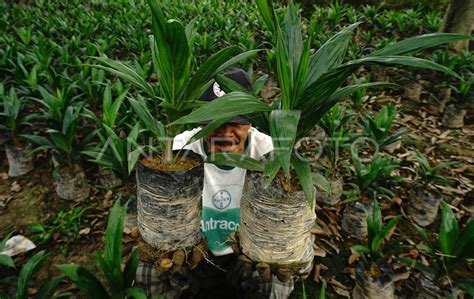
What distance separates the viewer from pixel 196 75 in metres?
0.85

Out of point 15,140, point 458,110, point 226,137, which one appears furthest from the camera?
point 458,110

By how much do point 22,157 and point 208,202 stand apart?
6.63 feet

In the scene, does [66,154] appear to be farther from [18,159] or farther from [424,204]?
[424,204]

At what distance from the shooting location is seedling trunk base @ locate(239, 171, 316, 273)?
2.82 ft

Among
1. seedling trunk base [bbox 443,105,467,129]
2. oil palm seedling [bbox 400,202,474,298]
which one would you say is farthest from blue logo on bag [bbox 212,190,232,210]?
seedling trunk base [bbox 443,105,467,129]

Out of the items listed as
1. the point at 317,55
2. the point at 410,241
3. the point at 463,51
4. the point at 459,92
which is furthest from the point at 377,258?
the point at 463,51

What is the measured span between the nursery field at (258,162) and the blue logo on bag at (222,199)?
1.35 feet

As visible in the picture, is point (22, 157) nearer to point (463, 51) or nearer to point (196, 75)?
point (196, 75)

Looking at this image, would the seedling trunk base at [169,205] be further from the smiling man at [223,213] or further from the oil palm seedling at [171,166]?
the smiling man at [223,213]

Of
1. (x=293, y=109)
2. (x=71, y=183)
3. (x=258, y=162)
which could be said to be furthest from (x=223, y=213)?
(x=71, y=183)

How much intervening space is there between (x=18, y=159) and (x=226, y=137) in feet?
7.25

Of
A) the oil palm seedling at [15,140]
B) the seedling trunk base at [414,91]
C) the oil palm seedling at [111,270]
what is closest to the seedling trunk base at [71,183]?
the oil palm seedling at [15,140]

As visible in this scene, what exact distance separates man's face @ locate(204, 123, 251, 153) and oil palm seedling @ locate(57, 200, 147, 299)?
0.46 meters

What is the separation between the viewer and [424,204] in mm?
2172
